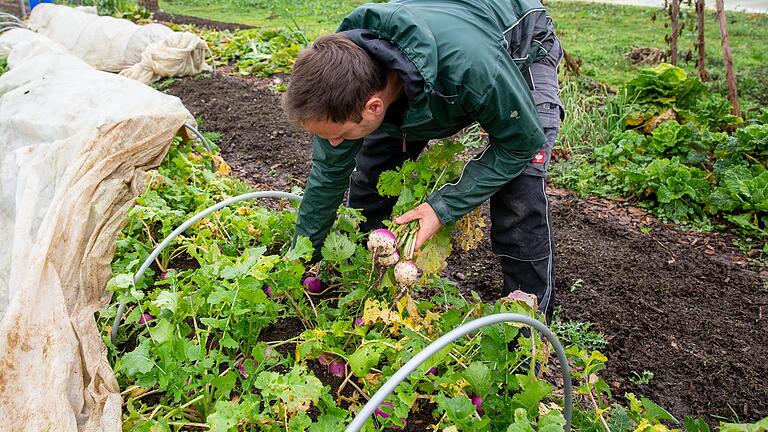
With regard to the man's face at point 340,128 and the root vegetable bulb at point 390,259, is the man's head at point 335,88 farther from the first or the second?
the root vegetable bulb at point 390,259

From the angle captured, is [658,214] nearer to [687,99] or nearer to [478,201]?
[687,99]

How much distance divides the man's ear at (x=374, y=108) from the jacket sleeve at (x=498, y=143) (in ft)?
0.87

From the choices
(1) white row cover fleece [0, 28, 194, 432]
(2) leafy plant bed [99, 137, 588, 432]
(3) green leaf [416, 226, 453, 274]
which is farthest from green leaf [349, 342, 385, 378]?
→ (1) white row cover fleece [0, 28, 194, 432]

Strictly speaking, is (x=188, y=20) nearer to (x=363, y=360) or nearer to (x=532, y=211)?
(x=532, y=211)

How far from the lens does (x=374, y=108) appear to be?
68.2 inches

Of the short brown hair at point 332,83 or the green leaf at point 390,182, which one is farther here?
the green leaf at point 390,182

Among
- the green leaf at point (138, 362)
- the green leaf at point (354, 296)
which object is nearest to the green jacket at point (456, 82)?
the green leaf at point (354, 296)

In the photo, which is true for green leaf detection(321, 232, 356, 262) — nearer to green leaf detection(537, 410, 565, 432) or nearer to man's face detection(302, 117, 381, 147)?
man's face detection(302, 117, 381, 147)

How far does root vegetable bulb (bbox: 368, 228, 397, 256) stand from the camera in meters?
1.80

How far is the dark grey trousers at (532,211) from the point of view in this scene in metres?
2.17

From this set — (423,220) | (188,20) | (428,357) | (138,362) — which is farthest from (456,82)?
(188,20)

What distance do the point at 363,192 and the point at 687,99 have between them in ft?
10.2

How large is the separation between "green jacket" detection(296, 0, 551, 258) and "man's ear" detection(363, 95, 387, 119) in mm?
86

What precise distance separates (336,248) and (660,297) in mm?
1755
